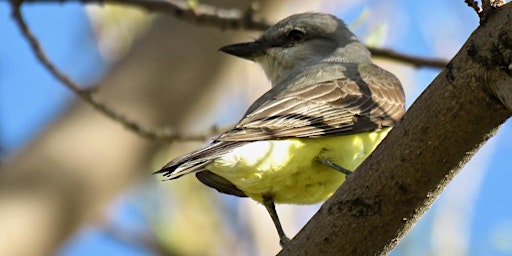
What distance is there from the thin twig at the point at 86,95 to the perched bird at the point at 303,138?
2.01 ft

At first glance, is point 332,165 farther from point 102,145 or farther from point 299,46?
point 102,145

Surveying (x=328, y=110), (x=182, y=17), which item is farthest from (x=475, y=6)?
(x=182, y=17)

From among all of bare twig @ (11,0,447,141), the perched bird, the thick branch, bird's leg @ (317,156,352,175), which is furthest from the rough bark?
the thick branch

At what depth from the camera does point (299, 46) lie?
5.76 m

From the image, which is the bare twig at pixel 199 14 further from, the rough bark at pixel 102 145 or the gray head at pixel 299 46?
the rough bark at pixel 102 145

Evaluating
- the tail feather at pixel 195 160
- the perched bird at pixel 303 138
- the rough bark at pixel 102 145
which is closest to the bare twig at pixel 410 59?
the perched bird at pixel 303 138

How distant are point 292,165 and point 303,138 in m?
0.14

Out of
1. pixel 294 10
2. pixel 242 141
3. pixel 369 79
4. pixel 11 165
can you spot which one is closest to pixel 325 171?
pixel 242 141

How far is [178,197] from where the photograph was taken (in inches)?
311

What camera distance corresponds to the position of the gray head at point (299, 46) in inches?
221

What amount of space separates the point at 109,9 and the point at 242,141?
435 cm

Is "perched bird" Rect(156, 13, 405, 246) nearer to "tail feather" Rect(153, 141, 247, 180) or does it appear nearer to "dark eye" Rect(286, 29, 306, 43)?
"tail feather" Rect(153, 141, 247, 180)

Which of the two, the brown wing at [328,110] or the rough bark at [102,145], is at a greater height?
the brown wing at [328,110]

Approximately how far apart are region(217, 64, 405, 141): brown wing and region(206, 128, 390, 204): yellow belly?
0.05m
